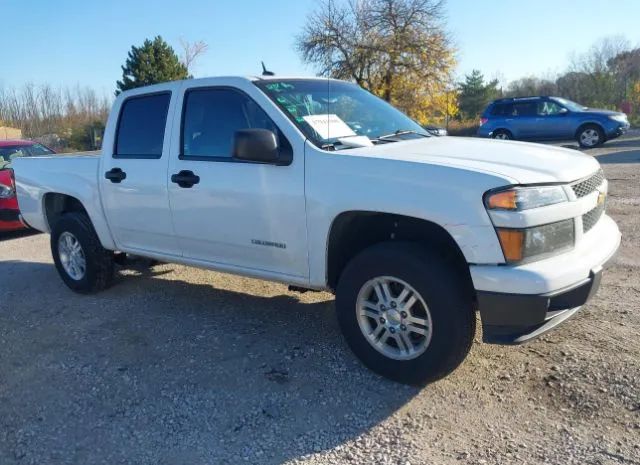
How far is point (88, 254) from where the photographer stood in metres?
5.54

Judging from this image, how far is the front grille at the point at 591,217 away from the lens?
3.34 metres

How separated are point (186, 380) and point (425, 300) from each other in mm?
1650

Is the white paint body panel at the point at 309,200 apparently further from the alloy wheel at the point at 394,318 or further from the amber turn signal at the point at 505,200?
the alloy wheel at the point at 394,318

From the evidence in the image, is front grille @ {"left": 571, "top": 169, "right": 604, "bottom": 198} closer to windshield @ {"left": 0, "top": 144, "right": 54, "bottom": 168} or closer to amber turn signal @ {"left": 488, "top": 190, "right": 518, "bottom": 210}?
amber turn signal @ {"left": 488, "top": 190, "right": 518, "bottom": 210}

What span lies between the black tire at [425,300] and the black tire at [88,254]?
9.86ft

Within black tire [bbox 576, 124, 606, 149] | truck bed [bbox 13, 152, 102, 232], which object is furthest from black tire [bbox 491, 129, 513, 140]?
truck bed [bbox 13, 152, 102, 232]

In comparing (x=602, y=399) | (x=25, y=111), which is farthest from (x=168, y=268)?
(x=25, y=111)

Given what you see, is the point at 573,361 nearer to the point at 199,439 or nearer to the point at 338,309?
the point at 338,309

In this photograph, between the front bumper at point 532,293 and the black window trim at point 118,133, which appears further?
the black window trim at point 118,133

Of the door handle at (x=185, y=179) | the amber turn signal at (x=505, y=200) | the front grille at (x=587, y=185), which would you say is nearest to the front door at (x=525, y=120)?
the front grille at (x=587, y=185)

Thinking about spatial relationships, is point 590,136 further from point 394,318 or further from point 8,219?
point 394,318

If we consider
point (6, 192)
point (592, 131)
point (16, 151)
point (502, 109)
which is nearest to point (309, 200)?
point (6, 192)

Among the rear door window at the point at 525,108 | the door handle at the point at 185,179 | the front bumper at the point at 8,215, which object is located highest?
the rear door window at the point at 525,108

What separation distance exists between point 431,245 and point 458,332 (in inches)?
20.9
